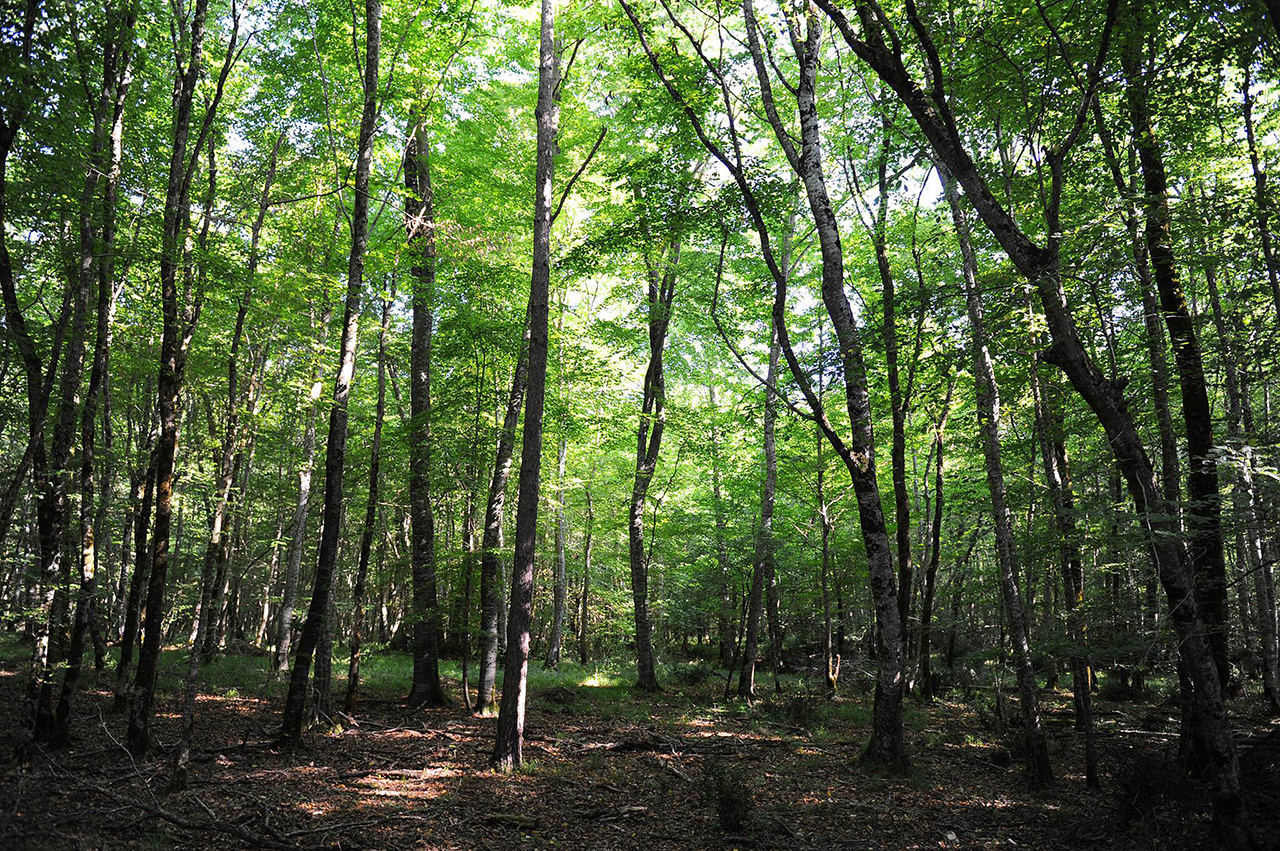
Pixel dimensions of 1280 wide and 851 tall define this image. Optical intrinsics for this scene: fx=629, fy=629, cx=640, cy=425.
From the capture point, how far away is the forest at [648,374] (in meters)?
6.14

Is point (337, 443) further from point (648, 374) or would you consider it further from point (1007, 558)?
point (1007, 558)

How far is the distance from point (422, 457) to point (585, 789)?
23.6 feet

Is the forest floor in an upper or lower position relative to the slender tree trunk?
lower

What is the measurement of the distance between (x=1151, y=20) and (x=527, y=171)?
36.8ft

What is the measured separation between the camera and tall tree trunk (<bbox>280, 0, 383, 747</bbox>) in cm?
914

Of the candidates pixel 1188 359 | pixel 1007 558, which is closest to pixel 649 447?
pixel 1007 558

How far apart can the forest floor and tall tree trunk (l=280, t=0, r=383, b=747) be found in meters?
0.81

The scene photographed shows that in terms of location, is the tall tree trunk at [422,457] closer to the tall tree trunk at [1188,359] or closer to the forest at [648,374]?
the forest at [648,374]

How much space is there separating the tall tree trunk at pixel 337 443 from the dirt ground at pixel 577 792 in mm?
783

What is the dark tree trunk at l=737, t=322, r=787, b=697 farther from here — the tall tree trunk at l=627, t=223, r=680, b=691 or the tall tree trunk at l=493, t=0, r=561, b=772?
the tall tree trunk at l=493, t=0, r=561, b=772

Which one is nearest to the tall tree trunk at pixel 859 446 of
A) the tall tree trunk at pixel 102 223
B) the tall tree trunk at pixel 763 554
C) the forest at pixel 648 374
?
the forest at pixel 648 374

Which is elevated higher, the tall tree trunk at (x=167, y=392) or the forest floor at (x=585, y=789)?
the tall tree trunk at (x=167, y=392)

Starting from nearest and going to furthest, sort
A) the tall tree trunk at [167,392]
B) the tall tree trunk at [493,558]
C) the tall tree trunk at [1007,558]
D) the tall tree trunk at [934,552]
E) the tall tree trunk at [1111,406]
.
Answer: the tall tree trunk at [1111,406]
the tall tree trunk at [167,392]
the tall tree trunk at [1007,558]
the tall tree trunk at [493,558]
the tall tree trunk at [934,552]

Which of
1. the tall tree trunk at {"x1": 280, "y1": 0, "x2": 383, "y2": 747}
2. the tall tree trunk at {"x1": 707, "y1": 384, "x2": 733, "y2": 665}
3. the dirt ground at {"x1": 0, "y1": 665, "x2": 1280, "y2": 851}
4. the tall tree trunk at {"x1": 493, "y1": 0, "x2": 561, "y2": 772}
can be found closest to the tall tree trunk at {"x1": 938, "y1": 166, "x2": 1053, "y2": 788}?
the dirt ground at {"x1": 0, "y1": 665, "x2": 1280, "y2": 851}
